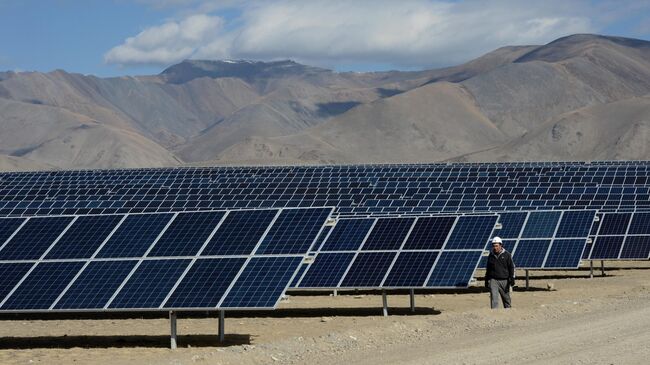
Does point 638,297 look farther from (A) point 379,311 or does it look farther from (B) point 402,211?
(B) point 402,211

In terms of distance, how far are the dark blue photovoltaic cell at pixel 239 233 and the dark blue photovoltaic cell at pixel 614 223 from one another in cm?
1730

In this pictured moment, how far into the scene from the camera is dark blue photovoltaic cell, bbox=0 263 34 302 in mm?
18109

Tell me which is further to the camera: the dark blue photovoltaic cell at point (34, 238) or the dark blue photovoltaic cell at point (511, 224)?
the dark blue photovoltaic cell at point (511, 224)

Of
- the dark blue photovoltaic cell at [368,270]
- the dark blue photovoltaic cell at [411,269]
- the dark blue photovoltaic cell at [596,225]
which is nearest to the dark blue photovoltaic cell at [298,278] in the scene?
the dark blue photovoltaic cell at [368,270]

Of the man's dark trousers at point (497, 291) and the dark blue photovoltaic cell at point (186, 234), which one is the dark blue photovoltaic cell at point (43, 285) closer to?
the dark blue photovoltaic cell at point (186, 234)

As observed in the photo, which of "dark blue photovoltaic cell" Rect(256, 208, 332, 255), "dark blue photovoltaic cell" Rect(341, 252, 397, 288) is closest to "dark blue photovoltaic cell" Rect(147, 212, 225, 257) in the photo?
"dark blue photovoltaic cell" Rect(256, 208, 332, 255)

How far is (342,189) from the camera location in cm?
5138

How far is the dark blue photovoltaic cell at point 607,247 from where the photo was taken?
108 ft

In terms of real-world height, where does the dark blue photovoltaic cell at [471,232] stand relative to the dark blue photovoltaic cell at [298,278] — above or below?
above

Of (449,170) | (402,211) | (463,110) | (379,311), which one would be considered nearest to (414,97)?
(463,110)

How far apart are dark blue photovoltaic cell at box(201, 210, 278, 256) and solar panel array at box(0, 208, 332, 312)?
0.02 m

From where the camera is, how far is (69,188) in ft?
181

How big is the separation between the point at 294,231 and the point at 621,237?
57.8ft

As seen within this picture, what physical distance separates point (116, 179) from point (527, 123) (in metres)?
143
